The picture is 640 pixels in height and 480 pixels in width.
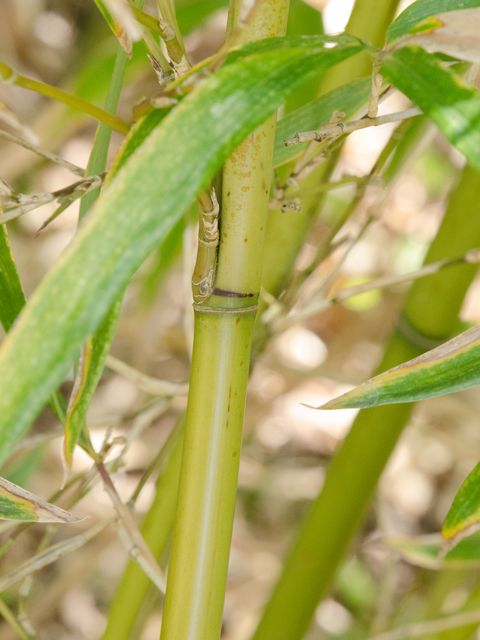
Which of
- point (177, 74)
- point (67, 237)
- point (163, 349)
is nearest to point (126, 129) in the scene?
point (177, 74)

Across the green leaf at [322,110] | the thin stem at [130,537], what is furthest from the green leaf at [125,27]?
the thin stem at [130,537]

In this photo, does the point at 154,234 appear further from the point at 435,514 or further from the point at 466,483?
the point at 435,514

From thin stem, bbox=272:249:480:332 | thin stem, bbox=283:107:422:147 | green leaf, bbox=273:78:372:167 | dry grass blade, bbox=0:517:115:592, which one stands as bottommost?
dry grass blade, bbox=0:517:115:592

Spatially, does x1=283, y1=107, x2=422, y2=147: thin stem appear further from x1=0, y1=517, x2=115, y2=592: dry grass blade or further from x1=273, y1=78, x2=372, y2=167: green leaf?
x1=0, y1=517, x2=115, y2=592: dry grass blade

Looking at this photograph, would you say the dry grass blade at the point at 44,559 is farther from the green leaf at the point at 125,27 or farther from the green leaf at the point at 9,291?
the green leaf at the point at 125,27

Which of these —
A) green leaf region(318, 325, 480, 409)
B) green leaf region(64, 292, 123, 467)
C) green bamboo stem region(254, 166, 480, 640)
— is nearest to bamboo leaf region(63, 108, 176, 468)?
green leaf region(64, 292, 123, 467)
